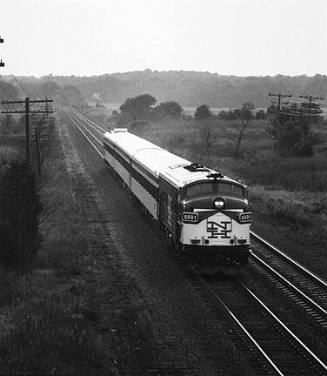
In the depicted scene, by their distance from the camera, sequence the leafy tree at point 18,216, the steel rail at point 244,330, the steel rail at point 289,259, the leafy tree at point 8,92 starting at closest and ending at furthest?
the steel rail at point 244,330 < the leafy tree at point 18,216 < the steel rail at point 289,259 < the leafy tree at point 8,92

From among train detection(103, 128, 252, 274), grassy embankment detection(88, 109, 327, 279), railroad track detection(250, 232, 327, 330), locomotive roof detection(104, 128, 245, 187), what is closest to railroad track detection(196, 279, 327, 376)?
train detection(103, 128, 252, 274)

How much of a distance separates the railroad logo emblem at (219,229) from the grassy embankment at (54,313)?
4139 millimetres

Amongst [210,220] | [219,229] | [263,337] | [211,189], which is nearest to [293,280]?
[219,229]

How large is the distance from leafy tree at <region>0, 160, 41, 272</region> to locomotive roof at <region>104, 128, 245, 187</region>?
5.01 m

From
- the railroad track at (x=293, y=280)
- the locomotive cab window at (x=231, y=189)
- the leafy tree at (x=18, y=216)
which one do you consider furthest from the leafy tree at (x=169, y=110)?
the leafy tree at (x=18, y=216)

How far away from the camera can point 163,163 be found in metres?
27.0

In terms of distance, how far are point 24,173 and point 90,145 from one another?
49715mm

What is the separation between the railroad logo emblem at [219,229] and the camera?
19.9 m

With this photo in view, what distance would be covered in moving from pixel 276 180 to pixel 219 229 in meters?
26.1

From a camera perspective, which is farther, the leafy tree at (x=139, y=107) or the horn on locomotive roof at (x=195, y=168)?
the leafy tree at (x=139, y=107)

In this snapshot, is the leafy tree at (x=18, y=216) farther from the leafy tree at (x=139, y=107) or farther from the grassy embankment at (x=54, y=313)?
the leafy tree at (x=139, y=107)

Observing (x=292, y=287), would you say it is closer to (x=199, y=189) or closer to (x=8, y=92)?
(x=199, y=189)

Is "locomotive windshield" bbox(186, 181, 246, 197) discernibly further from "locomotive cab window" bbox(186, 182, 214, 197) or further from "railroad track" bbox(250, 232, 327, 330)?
"railroad track" bbox(250, 232, 327, 330)

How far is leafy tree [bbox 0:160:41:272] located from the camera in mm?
19641
